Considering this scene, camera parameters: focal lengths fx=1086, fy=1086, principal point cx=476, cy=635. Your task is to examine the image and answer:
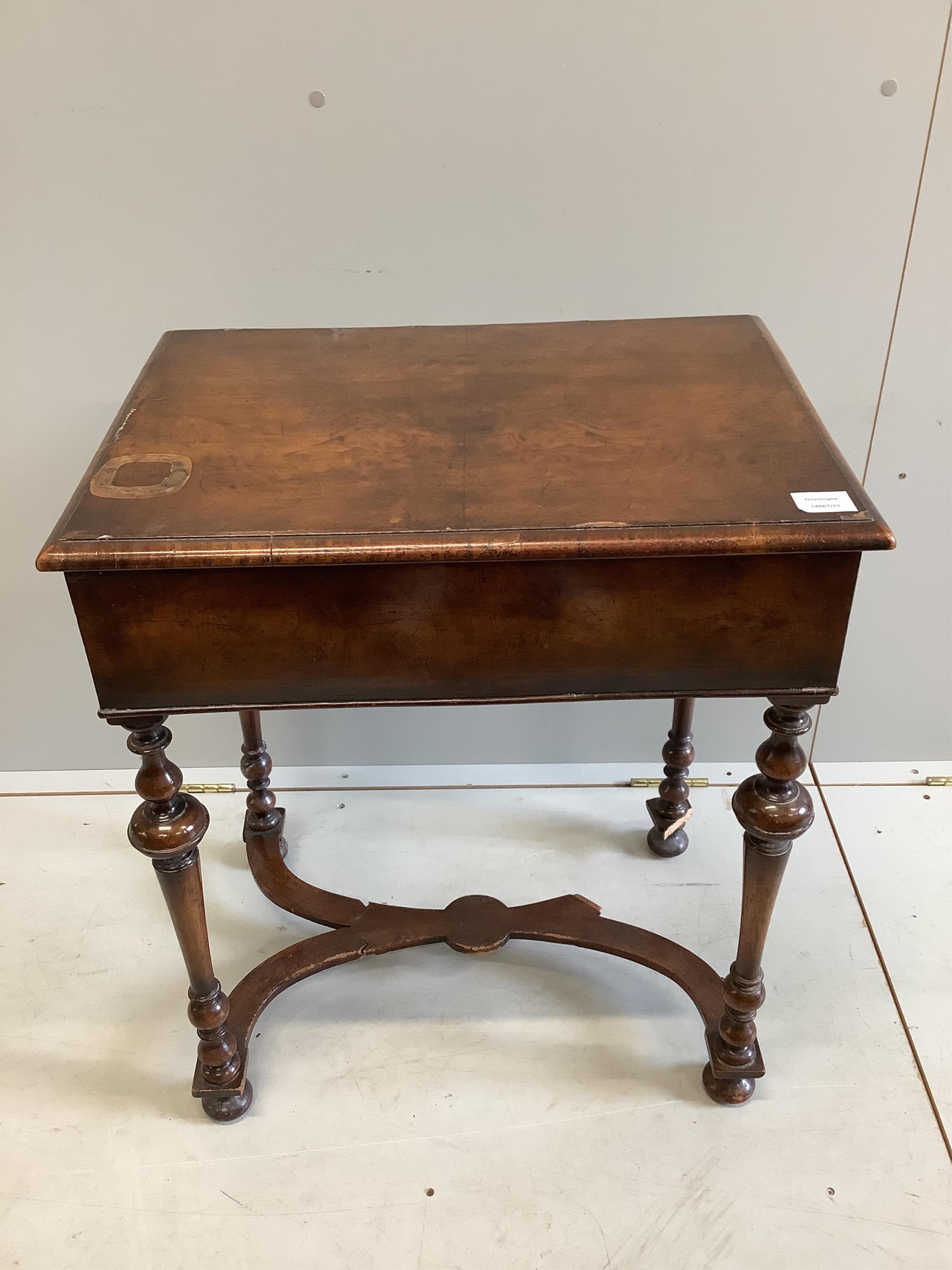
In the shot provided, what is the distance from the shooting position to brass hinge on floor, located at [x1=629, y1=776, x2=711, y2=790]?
6.90 ft

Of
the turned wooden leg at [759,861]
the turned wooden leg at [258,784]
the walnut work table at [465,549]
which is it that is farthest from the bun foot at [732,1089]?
the turned wooden leg at [258,784]

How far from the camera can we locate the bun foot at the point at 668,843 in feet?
6.35

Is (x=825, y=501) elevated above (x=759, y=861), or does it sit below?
above

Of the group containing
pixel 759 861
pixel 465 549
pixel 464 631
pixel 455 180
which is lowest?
pixel 759 861

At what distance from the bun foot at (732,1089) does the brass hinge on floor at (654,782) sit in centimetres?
67

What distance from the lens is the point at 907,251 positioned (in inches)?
66.3

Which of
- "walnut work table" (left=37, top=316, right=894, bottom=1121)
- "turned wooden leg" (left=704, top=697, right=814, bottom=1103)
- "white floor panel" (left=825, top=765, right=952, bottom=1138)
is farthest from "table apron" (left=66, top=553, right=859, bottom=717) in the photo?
"white floor panel" (left=825, top=765, right=952, bottom=1138)

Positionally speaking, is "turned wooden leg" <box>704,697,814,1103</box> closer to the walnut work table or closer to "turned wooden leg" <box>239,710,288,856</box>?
the walnut work table

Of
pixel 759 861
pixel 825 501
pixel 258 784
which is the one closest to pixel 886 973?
pixel 759 861

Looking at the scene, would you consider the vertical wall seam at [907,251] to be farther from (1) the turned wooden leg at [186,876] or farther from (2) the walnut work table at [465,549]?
(1) the turned wooden leg at [186,876]

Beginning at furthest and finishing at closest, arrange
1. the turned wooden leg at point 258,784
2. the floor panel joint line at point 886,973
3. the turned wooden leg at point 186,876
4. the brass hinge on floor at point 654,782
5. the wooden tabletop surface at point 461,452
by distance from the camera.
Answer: the brass hinge on floor at point 654,782 < the turned wooden leg at point 258,784 < the floor panel joint line at point 886,973 < the turned wooden leg at point 186,876 < the wooden tabletop surface at point 461,452

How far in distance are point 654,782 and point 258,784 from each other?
76cm

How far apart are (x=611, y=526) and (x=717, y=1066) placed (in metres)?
0.85

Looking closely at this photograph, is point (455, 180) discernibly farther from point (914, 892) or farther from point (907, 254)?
point (914, 892)
